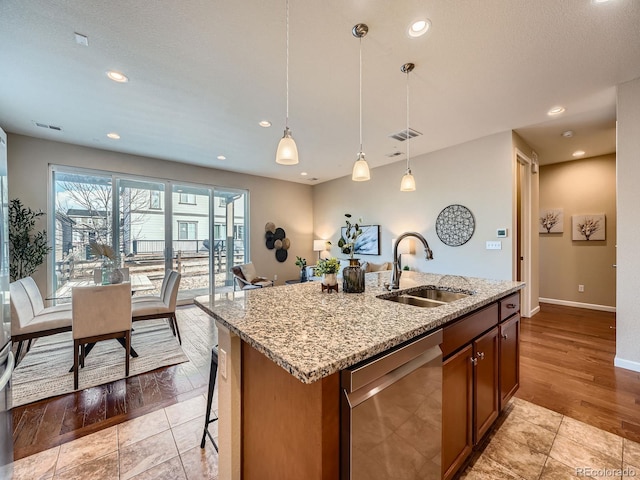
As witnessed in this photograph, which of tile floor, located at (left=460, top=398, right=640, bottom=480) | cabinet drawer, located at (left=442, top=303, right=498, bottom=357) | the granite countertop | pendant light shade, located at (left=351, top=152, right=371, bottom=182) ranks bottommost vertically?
tile floor, located at (left=460, top=398, right=640, bottom=480)

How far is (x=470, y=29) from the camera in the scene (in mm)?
1970

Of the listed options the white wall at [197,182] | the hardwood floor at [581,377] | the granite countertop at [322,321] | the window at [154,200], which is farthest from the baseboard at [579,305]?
the window at [154,200]

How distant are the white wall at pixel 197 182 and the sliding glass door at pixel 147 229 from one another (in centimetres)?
16

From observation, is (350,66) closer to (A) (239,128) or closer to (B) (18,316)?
(A) (239,128)

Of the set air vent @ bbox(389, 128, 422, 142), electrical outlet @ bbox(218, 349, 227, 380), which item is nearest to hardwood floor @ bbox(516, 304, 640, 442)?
electrical outlet @ bbox(218, 349, 227, 380)

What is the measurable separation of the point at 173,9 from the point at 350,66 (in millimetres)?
1395

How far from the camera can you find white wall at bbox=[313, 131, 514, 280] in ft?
12.8

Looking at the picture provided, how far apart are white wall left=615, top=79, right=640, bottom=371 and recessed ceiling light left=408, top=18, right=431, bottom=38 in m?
2.30

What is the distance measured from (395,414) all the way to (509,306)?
142 cm

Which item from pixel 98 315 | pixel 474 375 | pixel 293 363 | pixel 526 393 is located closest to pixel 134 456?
pixel 98 315

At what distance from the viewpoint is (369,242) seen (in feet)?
19.7

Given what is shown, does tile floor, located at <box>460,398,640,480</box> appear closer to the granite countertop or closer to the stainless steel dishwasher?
the stainless steel dishwasher

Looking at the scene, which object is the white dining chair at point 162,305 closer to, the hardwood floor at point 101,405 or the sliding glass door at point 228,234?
the hardwood floor at point 101,405

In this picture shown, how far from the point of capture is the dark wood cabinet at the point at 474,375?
1327mm
